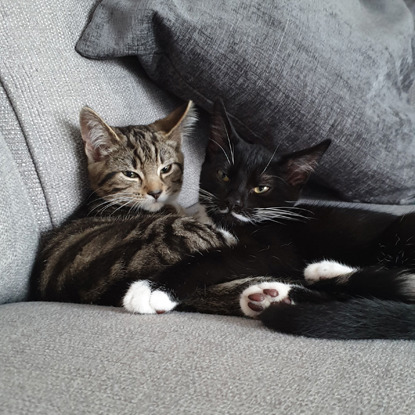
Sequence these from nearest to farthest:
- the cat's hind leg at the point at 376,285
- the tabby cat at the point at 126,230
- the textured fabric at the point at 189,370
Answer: the textured fabric at the point at 189,370 → the cat's hind leg at the point at 376,285 → the tabby cat at the point at 126,230

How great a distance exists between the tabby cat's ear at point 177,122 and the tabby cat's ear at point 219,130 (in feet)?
0.36

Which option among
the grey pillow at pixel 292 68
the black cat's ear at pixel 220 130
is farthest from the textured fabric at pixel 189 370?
the grey pillow at pixel 292 68

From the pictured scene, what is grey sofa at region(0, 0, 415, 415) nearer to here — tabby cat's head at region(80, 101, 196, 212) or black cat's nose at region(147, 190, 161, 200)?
tabby cat's head at region(80, 101, 196, 212)

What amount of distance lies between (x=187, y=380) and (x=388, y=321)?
13.6 inches

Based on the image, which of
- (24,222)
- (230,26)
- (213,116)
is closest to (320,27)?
(230,26)

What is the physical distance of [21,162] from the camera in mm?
948

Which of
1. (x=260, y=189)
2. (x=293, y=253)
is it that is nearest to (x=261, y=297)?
(x=293, y=253)

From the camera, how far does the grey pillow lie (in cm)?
110

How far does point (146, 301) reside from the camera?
0.79 m

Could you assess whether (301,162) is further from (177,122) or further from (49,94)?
(49,94)

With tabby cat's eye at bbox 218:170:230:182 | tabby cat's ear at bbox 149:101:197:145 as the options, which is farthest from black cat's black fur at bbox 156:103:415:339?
tabby cat's ear at bbox 149:101:197:145

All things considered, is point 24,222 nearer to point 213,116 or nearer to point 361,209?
point 213,116

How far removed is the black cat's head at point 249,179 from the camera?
1.11 m

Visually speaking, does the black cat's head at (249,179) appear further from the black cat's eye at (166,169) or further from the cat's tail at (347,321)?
the cat's tail at (347,321)
